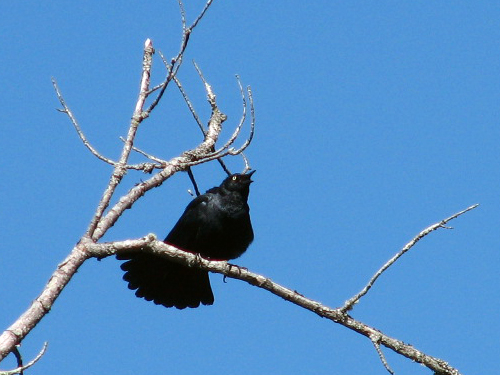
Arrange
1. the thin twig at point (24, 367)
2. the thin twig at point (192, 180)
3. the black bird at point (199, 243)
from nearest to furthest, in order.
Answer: the thin twig at point (24, 367), the thin twig at point (192, 180), the black bird at point (199, 243)

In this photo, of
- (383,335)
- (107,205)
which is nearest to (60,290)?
(107,205)

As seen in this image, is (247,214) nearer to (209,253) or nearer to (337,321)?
(209,253)

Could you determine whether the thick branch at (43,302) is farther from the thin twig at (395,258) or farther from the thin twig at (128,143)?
the thin twig at (395,258)

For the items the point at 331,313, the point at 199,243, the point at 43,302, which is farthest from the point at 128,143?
the point at 199,243

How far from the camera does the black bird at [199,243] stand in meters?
8.17

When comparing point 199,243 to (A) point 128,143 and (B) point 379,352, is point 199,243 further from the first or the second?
(B) point 379,352

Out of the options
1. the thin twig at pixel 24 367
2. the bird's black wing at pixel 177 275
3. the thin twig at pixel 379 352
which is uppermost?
the bird's black wing at pixel 177 275

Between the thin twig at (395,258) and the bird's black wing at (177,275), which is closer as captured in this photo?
the thin twig at (395,258)

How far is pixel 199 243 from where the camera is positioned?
8383 millimetres

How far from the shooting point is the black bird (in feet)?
26.8

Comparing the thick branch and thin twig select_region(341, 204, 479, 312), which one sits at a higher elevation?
thin twig select_region(341, 204, 479, 312)

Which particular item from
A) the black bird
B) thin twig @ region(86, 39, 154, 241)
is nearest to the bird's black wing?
the black bird

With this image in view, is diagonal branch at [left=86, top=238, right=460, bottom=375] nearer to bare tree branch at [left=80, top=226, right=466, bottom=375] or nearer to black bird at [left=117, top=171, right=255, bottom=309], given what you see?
bare tree branch at [left=80, top=226, right=466, bottom=375]

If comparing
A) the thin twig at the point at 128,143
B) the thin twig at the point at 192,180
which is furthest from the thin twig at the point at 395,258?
the thin twig at the point at 192,180
